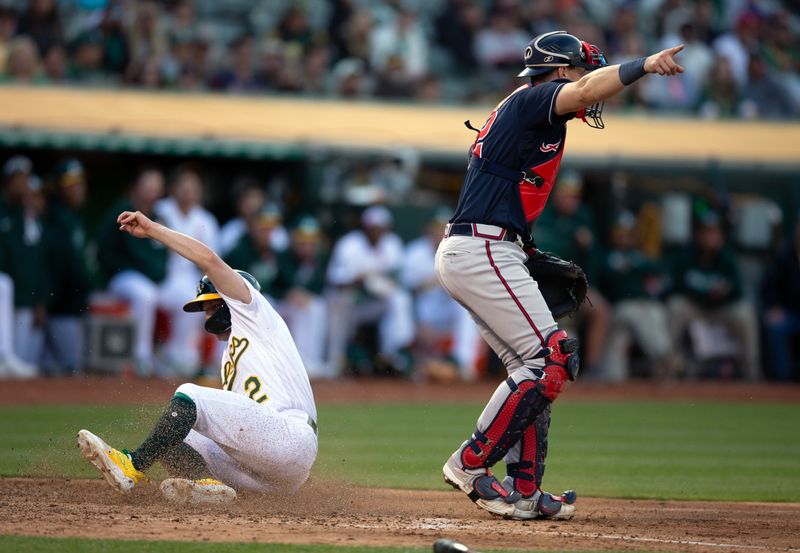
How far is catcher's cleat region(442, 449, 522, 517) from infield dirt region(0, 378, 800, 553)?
7 centimetres

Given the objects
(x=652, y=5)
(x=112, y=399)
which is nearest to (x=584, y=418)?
(x=112, y=399)

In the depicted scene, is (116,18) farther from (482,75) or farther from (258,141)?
(482,75)

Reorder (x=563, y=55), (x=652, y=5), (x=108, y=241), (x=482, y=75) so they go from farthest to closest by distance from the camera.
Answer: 1. (x=652, y=5)
2. (x=482, y=75)
3. (x=108, y=241)
4. (x=563, y=55)

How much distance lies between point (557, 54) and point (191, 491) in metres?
2.71

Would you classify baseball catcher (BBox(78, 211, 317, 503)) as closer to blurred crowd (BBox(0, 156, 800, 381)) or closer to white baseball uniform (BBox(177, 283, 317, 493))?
white baseball uniform (BBox(177, 283, 317, 493))

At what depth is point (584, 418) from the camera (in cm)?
1172

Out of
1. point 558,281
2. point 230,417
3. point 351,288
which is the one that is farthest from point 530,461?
point 351,288

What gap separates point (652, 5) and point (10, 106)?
398 inches

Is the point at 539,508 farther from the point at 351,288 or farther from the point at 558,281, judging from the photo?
the point at 351,288

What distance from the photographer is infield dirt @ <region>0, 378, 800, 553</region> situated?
16.9ft

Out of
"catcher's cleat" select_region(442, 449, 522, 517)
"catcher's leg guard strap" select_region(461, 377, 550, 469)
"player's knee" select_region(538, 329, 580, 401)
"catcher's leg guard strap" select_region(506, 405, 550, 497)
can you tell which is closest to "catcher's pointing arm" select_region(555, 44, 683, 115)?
"player's knee" select_region(538, 329, 580, 401)

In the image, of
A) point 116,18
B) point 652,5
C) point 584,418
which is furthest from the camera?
point 652,5

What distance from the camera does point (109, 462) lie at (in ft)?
18.2

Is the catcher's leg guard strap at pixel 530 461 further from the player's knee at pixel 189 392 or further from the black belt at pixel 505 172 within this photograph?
the player's knee at pixel 189 392
